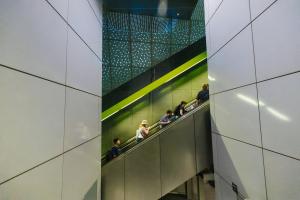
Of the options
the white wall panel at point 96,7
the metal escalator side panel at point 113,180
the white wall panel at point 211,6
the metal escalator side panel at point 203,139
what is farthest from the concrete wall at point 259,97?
the metal escalator side panel at point 113,180

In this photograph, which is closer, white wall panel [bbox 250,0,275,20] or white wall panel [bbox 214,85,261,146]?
white wall panel [bbox 250,0,275,20]

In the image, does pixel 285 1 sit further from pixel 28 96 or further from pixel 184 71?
pixel 184 71

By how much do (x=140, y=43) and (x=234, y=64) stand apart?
10772 mm

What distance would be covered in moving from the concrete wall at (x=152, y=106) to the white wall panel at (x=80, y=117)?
8537mm

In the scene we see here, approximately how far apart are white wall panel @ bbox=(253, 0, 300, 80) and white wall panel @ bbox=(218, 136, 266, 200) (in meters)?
1.17

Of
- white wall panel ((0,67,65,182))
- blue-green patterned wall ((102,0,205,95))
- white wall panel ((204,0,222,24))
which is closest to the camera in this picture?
white wall panel ((0,67,65,182))

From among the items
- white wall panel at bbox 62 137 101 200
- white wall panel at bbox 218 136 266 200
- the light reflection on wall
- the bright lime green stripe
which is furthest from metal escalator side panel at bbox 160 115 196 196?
the bright lime green stripe

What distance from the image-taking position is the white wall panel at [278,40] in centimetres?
206

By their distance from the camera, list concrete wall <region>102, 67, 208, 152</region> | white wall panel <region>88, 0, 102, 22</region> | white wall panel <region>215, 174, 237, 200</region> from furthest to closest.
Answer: concrete wall <region>102, 67, 208, 152</region>, white wall panel <region>88, 0, 102, 22</region>, white wall panel <region>215, 174, 237, 200</region>

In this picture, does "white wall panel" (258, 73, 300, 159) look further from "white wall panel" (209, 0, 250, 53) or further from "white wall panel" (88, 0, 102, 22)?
"white wall panel" (88, 0, 102, 22)

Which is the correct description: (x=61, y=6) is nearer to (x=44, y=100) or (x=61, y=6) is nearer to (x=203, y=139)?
(x=44, y=100)

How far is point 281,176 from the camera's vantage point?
235 centimetres

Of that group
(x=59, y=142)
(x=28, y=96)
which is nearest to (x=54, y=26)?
(x=28, y=96)

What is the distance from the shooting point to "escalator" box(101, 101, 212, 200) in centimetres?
712
